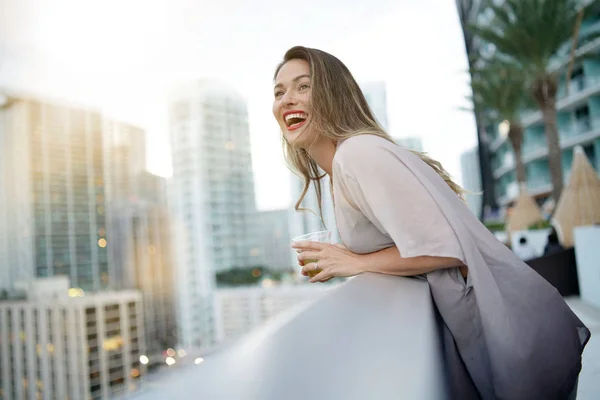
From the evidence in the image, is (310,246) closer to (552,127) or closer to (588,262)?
(588,262)

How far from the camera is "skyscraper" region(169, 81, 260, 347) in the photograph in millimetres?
48875

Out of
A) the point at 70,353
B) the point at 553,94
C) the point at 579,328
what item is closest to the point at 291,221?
the point at 70,353

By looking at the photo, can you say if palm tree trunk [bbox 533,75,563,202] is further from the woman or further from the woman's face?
the woman

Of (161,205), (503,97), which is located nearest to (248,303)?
(161,205)

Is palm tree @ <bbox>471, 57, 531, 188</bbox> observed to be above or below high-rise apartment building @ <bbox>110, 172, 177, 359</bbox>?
above

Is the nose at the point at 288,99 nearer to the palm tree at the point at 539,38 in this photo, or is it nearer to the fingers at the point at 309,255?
the fingers at the point at 309,255

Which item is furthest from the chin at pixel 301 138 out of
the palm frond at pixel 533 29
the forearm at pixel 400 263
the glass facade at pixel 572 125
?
the glass facade at pixel 572 125

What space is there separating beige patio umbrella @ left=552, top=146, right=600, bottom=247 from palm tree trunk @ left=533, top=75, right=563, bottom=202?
4.94m

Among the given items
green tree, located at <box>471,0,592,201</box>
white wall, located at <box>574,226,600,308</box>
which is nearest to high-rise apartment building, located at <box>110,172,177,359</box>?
green tree, located at <box>471,0,592,201</box>

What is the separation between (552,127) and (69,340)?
41.7 m

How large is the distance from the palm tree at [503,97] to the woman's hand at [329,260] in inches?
562

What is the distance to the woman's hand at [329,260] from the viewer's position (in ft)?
2.95

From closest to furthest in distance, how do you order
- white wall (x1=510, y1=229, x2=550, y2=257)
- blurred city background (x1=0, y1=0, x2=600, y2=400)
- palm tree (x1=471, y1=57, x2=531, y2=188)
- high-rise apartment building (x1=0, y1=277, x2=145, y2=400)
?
1. white wall (x1=510, y1=229, x2=550, y2=257)
2. palm tree (x1=471, y1=57, x2=531, y2=188)
3. high-rise apartment building (x1=0, y1=277, x2=145, y2=400)
4. blurred city background (x1=0, y1=0, x2=600, y2=400)

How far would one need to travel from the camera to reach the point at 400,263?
0.80 meters
